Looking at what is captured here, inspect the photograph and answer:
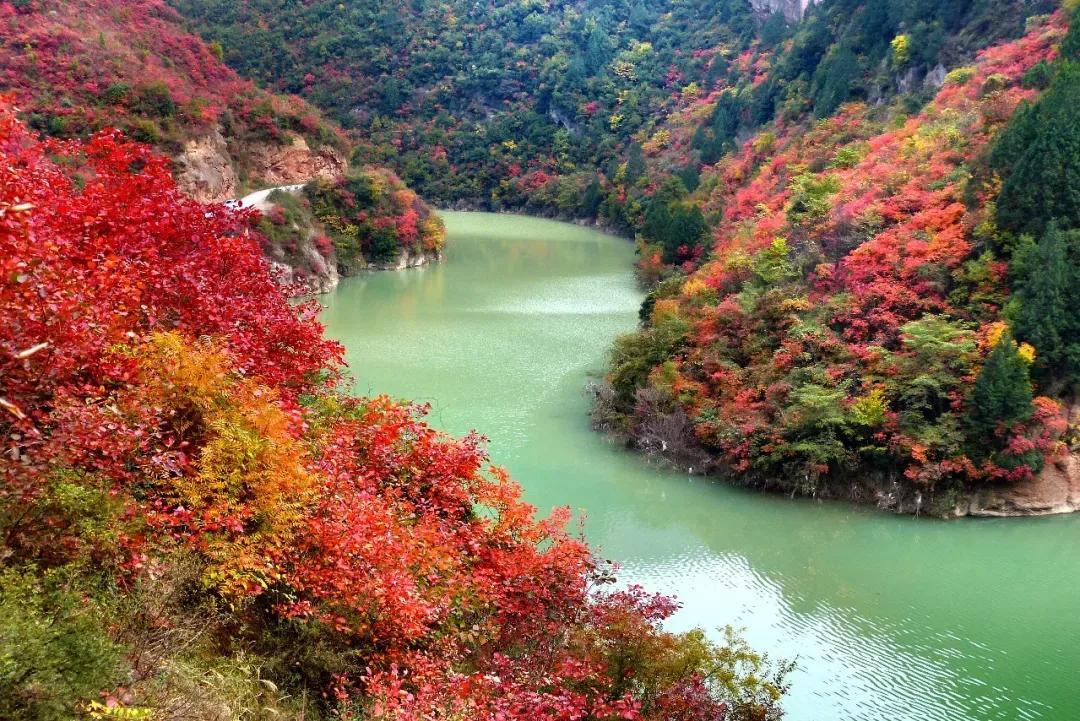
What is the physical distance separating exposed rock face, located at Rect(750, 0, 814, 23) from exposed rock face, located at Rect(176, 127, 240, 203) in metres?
42.1

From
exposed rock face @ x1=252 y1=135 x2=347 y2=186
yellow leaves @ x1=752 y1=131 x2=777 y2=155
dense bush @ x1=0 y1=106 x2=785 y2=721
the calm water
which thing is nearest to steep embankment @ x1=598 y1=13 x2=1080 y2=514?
the calm water

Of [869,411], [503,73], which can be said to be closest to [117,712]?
[869,411]

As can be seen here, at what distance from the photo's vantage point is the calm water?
10.9 meters

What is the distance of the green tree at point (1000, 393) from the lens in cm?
1551

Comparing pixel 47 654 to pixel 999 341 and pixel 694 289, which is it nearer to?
pixel 999 341

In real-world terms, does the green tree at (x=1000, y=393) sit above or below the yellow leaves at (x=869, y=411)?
above

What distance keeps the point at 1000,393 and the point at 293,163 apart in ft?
120

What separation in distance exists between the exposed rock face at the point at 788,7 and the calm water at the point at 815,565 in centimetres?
4655

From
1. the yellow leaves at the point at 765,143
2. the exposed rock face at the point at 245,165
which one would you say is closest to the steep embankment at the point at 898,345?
the yellow leaves at the point at 765,143

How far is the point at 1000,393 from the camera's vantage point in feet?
50.9

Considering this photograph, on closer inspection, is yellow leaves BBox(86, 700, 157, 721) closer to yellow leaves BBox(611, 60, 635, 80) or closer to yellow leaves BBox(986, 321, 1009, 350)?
yellow leaves BBox(986, 321, 1009, 350)

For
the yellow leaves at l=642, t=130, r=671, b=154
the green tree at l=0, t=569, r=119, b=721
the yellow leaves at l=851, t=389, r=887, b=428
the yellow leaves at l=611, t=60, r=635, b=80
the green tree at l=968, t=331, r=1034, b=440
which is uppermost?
the yellow leaves at l=611, t=60, r=635, b=80

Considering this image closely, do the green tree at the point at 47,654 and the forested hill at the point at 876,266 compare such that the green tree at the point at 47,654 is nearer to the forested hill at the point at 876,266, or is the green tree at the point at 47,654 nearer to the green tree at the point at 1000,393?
the forested hill at the point at 876,266

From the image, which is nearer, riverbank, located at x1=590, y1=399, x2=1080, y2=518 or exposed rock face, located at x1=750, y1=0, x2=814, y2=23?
riverbank, located at x1=590, y1=399, x2=1080, y2=518
